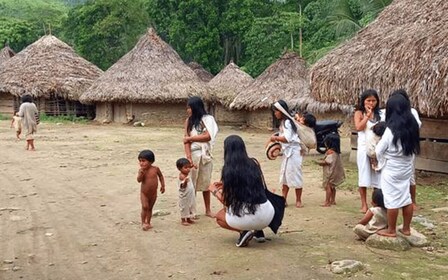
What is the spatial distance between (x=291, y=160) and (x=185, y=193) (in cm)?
163

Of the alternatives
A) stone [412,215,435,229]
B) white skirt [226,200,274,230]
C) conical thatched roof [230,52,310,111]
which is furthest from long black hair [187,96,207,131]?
conical thatched roof [230,52,310,111]

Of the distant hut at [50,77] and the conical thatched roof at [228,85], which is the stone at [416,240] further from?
the distant hut at [50,77]

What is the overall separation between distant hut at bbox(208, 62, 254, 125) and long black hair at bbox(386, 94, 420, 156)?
20.6 metres

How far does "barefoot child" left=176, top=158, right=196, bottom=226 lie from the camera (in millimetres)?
6340

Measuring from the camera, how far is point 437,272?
4629 mm

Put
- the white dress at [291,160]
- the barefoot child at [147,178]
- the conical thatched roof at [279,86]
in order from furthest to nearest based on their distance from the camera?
the conical thatched roof at [279,86] → the white dress at [291,160] → the barefoot child at [147,178]

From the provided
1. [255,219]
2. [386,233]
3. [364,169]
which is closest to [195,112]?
[255,219]

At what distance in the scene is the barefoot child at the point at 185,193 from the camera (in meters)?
6.34

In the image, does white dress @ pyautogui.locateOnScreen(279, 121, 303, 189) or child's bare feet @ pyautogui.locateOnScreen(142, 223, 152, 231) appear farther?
white dress @ pyautogui.locateOnScreen(279, 121, 303, 189)

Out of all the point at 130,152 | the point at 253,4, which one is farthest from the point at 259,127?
the point at 253,4

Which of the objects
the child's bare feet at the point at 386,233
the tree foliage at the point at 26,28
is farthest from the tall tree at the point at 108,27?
the child's bare feet at the point at 386,233

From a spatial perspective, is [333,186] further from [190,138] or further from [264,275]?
[264,275]

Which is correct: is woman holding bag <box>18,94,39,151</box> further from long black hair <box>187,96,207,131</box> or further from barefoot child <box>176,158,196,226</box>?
barefoot child <box>176,158,196,226</box>

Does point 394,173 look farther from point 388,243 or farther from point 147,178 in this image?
point 147,178
